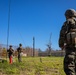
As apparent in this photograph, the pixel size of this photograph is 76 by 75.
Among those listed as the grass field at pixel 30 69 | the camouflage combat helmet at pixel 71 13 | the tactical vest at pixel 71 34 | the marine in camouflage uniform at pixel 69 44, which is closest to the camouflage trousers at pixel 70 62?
the marine in camouflage uniform at pixel 69 44

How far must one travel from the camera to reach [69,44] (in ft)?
24.4

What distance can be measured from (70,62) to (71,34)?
2.15 ft

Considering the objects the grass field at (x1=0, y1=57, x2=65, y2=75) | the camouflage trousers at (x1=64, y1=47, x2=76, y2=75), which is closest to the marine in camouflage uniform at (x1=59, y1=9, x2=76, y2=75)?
the camouflage trousers at (x1=64, y1=47, x2=76, y2=75)

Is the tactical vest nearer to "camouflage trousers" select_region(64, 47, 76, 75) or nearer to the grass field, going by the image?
"camouflage trousers" select_region(64, 47, 76, 75)

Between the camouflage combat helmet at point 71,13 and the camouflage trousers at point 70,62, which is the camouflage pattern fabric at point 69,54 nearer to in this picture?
the camouflage trousers at point 70,62

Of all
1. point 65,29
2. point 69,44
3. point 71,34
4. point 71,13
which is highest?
point 71,13

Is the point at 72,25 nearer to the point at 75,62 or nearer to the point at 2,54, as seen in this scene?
the point at 75,62

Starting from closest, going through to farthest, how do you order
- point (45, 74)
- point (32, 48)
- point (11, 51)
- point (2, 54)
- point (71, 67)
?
point (71, 67) < point (45, 74) < point (11, 51) < point (2, 54) < point (32, 48)

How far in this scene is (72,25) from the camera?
7465 millimetres

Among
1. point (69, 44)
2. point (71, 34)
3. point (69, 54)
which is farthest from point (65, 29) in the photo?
point (69, 54)

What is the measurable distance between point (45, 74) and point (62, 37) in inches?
200

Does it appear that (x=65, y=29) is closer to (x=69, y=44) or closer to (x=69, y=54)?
(x=69, y=44)

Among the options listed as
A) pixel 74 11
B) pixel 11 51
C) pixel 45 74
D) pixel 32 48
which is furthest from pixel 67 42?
pixel 32 48

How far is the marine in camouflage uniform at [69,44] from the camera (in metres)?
7.28
